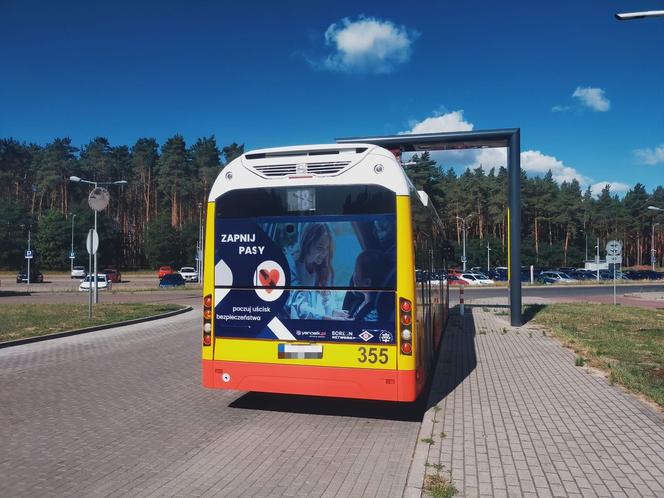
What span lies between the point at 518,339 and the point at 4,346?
12.2 m

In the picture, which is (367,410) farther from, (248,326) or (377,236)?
(377,236)

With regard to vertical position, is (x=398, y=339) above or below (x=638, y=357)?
above

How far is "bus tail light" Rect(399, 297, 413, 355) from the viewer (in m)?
5.98

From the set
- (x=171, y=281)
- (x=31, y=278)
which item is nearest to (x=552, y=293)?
(x=171, y=281)

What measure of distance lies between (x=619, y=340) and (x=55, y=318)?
1682 centimetres

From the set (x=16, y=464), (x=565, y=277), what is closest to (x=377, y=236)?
(x=16, y=464)

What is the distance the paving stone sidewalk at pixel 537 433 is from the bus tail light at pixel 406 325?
0.93m

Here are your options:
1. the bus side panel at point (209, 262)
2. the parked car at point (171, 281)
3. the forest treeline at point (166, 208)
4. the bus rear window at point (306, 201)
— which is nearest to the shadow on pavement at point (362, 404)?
the bus side panel at point (209, 262)

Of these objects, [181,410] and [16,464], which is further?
Result: [181,410]

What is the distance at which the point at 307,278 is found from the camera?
246 inches

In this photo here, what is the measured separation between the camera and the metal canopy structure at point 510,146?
16.8 meters

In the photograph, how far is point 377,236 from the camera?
20.0ft

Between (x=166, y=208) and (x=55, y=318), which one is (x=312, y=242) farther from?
(x=166, y=208)

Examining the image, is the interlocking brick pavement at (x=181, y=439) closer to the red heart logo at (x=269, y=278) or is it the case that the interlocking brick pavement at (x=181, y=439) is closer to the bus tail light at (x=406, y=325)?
the bus tail light at (x=406, y=325)
